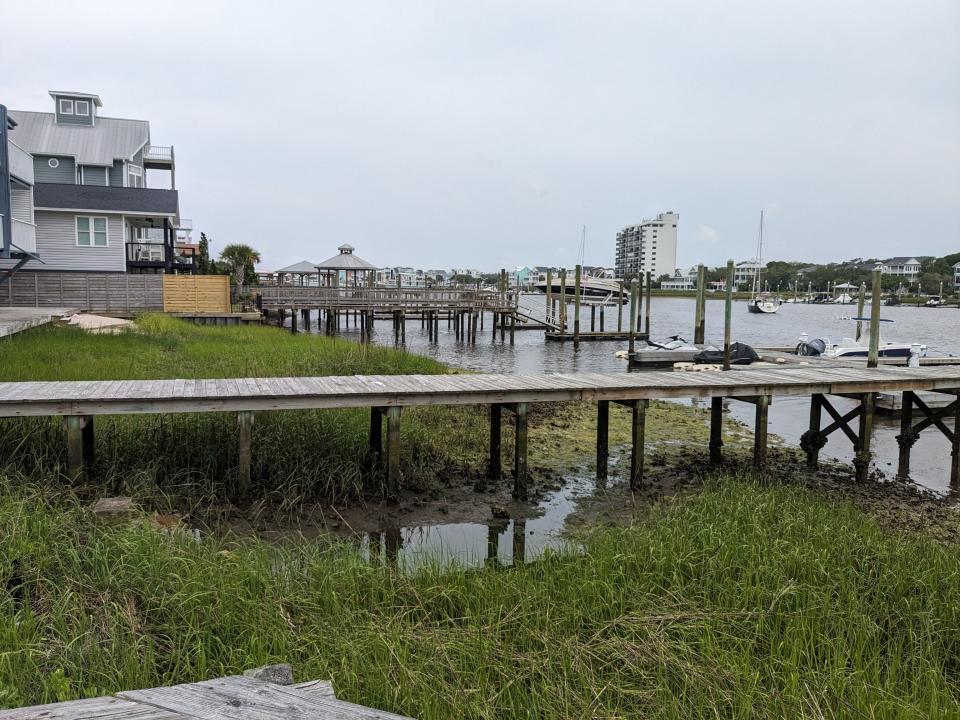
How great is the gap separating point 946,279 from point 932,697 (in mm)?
155411

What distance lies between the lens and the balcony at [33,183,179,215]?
1326 inches

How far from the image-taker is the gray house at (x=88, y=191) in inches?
1357

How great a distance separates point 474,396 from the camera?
33.6 ft

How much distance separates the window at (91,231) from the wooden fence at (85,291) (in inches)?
82.8

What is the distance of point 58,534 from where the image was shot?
649cm

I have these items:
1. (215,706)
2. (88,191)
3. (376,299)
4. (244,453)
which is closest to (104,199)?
(88,191)

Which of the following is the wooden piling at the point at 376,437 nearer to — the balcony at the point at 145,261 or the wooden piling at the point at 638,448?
the wooden piling at the point at 638,448

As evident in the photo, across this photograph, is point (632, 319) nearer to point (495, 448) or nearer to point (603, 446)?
point (603, 446)

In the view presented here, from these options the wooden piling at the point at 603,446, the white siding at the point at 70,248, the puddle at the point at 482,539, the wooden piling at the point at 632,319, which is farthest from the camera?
the white siding at the point at 70,248

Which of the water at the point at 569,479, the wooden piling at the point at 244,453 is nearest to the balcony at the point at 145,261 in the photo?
the water at the point at 569,479

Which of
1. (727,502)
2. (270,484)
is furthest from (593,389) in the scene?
(270,484)

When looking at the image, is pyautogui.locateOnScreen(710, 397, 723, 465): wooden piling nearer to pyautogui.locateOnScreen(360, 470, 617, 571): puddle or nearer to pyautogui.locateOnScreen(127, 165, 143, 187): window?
pyautogui.locateOnScreen(360, 470, 617, 571): puddle

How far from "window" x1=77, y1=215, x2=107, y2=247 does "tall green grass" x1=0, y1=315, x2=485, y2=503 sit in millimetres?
22294

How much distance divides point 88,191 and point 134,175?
6.56m
